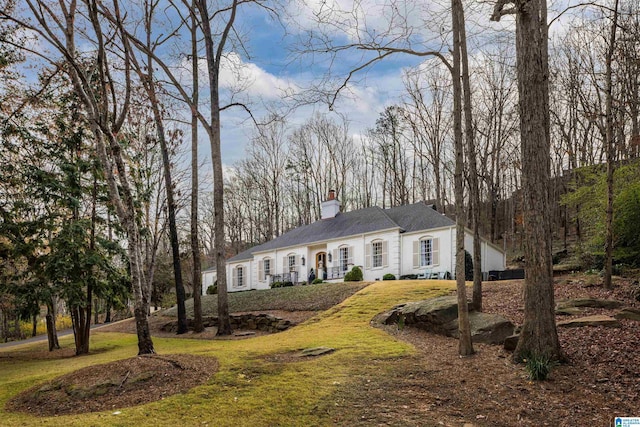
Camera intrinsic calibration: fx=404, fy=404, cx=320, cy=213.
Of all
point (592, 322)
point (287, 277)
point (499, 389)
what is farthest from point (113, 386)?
point (287, 277)

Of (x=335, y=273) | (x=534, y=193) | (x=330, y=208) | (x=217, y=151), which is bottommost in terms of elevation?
(x=335, y=273)

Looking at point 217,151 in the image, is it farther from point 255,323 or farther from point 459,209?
point 459,209

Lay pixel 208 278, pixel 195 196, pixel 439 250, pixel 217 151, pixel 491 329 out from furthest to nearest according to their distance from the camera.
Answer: pixel 208 278 → pixel 439 250 → pixel 195 196 → pixel 217 151 → pixel 491 329

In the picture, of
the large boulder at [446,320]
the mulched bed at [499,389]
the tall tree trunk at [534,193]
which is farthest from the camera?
the large boulder at [446,320]

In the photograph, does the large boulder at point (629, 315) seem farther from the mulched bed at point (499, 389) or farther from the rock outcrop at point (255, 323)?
the rock outcrop at point (255, 323)

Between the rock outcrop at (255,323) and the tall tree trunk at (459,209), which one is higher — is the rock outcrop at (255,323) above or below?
below

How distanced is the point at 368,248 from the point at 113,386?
60.5 ft

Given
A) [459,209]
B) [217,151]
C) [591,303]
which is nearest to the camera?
[459,209]

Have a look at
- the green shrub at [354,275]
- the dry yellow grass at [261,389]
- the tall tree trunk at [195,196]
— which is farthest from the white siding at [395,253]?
the dry yellow grass at [261,389]

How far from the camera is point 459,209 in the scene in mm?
7301

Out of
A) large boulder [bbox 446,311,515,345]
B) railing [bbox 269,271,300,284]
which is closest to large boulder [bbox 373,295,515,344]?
large boulder [bbox 446,311,515,345]

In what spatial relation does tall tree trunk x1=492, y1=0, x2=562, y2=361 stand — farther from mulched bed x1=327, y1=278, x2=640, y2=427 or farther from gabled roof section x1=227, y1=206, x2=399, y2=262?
gabled roof section x1=227, y1=206, x2=399, y2=262

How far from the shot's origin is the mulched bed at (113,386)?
5570 millimetres

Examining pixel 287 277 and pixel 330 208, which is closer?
pixel 287 277
